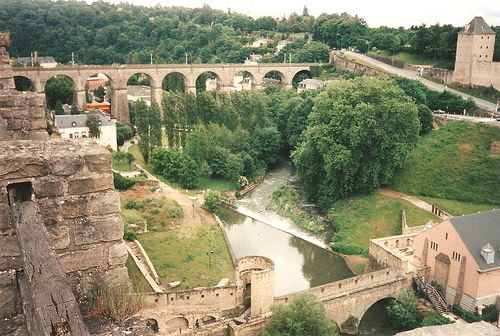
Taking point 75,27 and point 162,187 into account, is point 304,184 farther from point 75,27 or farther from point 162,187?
point 75,27

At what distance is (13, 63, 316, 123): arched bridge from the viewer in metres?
46.6

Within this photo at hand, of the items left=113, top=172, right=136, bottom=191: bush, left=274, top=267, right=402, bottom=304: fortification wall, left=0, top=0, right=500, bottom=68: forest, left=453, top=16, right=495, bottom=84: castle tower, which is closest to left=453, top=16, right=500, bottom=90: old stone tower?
left=453, top=16, right=495, bottom=84: castle tower

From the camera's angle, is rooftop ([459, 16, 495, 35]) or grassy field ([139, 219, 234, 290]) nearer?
grassy field ([139, 219, 234, 290])

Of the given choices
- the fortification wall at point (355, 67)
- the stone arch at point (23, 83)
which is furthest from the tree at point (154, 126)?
the fortification wall at point (355, 67)

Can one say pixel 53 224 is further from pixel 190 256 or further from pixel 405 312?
pixel 190 256

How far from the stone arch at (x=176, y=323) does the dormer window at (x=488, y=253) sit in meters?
11.8

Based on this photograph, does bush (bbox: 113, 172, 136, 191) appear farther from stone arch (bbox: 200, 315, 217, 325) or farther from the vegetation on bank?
stone arch (bbox: 200, 315, 217, 325)

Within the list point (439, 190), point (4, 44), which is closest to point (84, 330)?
point (4, 44)

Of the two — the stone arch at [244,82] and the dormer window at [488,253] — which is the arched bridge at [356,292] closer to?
the dormer window at [488,253]

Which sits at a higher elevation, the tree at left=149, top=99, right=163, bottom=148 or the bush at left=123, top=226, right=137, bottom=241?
the tree at left=149, top=99, right=163, bottom=148

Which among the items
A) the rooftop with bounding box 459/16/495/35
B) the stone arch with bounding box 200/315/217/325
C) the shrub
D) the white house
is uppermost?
the rooftop with bounding box 459/16/495/35

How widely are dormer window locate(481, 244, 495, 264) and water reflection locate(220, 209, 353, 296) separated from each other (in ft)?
22.1

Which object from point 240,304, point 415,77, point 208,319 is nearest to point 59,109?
point 208,319

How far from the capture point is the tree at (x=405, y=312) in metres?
20.1
